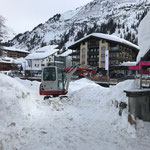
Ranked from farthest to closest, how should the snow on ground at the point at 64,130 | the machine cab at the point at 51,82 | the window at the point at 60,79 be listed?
the window at the point at 60,79
the machine cab at the point at 51,82
the snow on ground at the point at 64,130

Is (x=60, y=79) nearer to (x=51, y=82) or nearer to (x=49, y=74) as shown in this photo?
(x=51, y=82)

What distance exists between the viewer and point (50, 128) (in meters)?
6.84

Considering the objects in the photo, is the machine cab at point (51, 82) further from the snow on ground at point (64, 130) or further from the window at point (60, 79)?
the snow on ground at point (64, 130)

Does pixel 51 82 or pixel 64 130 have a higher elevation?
pixel 51 82

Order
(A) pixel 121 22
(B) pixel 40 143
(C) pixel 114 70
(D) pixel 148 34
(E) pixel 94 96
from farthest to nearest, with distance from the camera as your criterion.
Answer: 1. (A) pixel 121 22
2. (C) pixel 114 70
3. (E) pixel 94 96
4. (D) pixel 148 34
5. (B) pixel 40 143

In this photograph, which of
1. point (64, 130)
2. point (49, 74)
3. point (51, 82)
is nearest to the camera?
point (64, 130)

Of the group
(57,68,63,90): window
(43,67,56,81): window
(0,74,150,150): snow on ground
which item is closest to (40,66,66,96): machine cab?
(43,67,56,81): window

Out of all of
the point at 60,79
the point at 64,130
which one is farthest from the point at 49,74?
the point at 64,130

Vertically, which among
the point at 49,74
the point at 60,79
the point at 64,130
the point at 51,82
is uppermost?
the point at 49,74

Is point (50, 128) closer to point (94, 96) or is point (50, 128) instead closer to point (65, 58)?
point (94, 96)

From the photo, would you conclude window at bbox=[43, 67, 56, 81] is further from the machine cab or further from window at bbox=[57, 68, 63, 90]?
window at bbox=[57, 68, 63, 90]

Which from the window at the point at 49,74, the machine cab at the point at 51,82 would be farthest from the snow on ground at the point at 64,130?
the window at the point at 49,74

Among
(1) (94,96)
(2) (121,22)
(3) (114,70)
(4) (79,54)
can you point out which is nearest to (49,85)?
(1) (94,96)

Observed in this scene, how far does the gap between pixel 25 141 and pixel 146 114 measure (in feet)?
18.2
